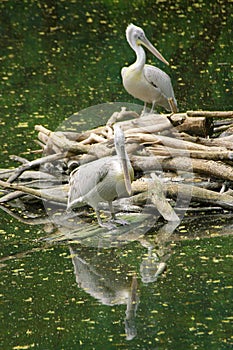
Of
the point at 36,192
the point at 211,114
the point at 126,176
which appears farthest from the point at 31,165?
the point at 211,114

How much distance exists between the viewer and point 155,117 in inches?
294

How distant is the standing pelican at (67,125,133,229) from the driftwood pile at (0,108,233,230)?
0.27m

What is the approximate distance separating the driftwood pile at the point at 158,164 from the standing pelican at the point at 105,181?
27 centimetres

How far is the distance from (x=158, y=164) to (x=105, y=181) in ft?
1.93

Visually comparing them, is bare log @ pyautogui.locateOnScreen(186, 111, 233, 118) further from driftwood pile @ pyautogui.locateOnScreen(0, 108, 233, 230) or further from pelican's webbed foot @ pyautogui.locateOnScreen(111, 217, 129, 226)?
pelican's webbed foot @ pyautogui.locateOnScreen(111, 217, 129, 226)

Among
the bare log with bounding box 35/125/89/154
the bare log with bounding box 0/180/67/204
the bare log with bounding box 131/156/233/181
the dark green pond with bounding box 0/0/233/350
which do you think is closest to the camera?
the dark green pond with bounding box 0/0/233/350

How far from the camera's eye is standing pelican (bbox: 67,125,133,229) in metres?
6.52

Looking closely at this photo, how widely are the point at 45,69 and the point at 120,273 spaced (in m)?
6.05

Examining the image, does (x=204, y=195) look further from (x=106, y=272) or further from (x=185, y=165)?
(x=106, y=272)

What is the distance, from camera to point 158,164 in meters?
7.00

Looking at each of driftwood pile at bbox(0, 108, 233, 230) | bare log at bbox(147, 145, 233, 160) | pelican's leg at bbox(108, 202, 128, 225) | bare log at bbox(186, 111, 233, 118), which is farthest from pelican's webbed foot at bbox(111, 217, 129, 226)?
bare log at bbox(186, 111, 233, 118)

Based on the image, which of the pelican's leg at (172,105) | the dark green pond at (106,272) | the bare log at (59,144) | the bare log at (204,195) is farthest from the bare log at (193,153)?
the pelican's leg at (172,105)

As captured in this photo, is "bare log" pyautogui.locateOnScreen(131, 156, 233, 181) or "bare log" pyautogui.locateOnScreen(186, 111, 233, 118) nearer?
"bare log" pyautogui.locateOnScreen(131, 156, 233, 181)

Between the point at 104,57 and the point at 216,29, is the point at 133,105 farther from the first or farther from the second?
the point at 216,29
